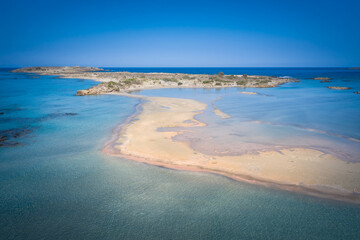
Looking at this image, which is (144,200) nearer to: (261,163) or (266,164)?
(261,163)

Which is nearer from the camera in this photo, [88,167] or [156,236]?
[156,236]

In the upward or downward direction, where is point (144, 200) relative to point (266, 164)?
downward

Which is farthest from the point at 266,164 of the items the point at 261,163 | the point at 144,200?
the point at 144,200

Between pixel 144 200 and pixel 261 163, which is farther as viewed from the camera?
pixel 261 163

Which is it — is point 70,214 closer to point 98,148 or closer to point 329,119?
point 98,148

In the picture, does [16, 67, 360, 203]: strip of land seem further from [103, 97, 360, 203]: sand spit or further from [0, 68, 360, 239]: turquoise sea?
[0, 68, 360, 239]: turquoise sea

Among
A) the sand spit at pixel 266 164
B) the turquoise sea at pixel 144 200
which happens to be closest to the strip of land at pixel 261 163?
the sand spit at pixel 266 164

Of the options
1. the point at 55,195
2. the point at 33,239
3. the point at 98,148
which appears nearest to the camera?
the point at 33,239

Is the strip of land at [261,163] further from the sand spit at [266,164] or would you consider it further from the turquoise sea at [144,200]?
the turquoise sea at [144,200]

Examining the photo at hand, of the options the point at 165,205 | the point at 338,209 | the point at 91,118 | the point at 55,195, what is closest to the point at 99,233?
the point at 165,205
